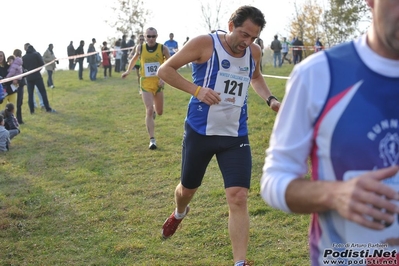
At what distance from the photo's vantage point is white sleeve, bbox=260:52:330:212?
1604mm

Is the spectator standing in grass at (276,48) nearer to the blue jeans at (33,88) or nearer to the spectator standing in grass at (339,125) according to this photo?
the blue jeans at (33,88)

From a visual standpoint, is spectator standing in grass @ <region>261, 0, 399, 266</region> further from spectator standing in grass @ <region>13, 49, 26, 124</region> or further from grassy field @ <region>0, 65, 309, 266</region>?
spectator standing in grass @ <region>13, 49, 26, 124</region>

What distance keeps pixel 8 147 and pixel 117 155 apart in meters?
2.51

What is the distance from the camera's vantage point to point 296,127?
1.63 meters

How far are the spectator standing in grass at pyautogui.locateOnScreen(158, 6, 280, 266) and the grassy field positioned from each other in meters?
0.97

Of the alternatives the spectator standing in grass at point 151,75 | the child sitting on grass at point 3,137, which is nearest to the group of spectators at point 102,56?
Answer: the child sitting on grass at point 3,137

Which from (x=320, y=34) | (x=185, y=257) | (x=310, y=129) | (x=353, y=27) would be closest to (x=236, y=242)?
(x=185, y=257)

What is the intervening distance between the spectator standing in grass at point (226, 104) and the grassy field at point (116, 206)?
0.97m

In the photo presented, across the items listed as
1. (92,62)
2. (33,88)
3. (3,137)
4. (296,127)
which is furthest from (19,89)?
(296,127)

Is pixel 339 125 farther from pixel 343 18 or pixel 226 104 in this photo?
pixel 343 18

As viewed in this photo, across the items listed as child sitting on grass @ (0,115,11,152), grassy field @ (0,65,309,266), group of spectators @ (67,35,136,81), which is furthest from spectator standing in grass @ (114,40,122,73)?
child sitting on grass @ (0,115,11,152)

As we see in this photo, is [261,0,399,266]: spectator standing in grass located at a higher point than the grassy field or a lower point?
higher

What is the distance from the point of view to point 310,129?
5.38 feet

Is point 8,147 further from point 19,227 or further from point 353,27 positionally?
point 353,27
